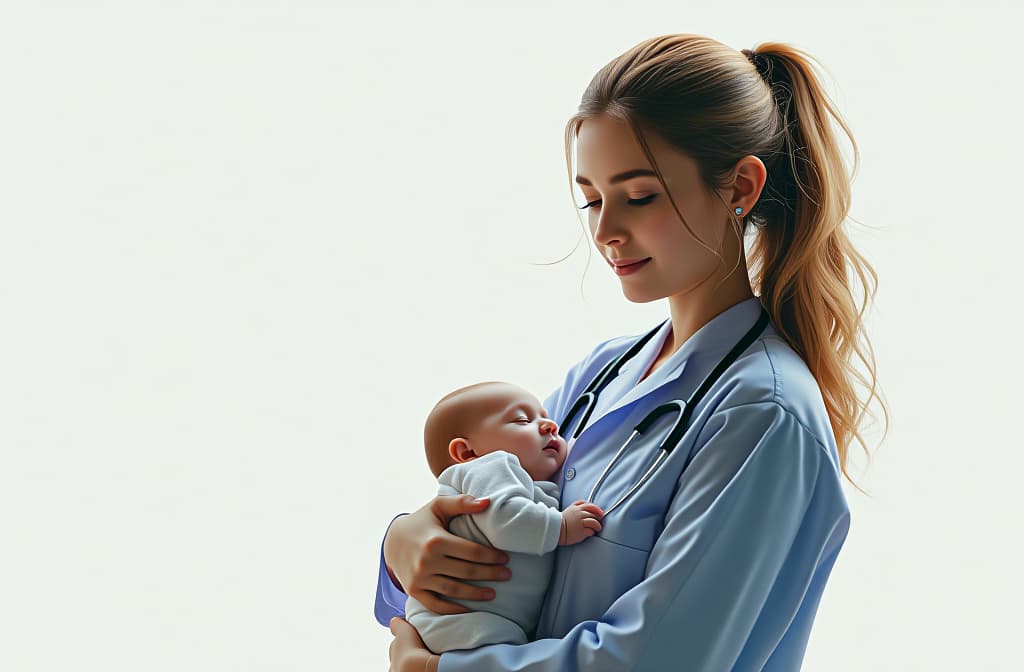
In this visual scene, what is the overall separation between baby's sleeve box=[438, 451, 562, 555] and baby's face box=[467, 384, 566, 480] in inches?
2.7

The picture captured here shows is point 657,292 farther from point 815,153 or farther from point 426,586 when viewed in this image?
point 426,586

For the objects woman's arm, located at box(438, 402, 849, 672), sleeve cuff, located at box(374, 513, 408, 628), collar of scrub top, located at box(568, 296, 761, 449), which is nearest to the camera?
woman's arm, located at box(438, 402, 849, 672)

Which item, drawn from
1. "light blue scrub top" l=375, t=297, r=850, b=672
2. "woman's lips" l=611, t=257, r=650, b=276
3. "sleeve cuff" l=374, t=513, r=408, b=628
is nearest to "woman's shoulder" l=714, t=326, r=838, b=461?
"light blue scrub top" l=375, t=297, r=850, b=672

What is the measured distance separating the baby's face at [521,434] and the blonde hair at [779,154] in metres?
0.45

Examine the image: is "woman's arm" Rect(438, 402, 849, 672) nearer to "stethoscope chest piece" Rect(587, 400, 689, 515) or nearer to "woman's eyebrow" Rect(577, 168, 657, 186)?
"stethoscope chest piece" Rect(587, 400, 689, 515)

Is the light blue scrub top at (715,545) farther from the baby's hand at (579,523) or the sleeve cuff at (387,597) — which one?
the sleeve cuff at (387,597)

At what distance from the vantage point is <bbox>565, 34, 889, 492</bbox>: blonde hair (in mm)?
1667

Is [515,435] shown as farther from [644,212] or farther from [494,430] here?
[644,212]

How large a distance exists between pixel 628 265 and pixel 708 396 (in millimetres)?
263

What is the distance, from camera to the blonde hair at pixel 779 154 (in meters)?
1.67

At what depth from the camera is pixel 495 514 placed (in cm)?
166

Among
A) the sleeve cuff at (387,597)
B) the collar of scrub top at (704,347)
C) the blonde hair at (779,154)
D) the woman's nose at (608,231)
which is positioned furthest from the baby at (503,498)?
the blonde hair at (779,154)

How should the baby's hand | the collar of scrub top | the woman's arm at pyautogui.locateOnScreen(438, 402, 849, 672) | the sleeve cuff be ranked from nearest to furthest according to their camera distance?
the woman's arm at pyautogui.locateOnScreen(438, 402, 849, 672), the baby's hand, the collar of scrub top, the sleeve cuff

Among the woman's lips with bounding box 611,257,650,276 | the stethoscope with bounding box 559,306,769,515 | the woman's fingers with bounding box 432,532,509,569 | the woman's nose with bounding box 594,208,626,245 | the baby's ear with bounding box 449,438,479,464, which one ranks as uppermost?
the woman's nose with bounding box 594,208,626,245
